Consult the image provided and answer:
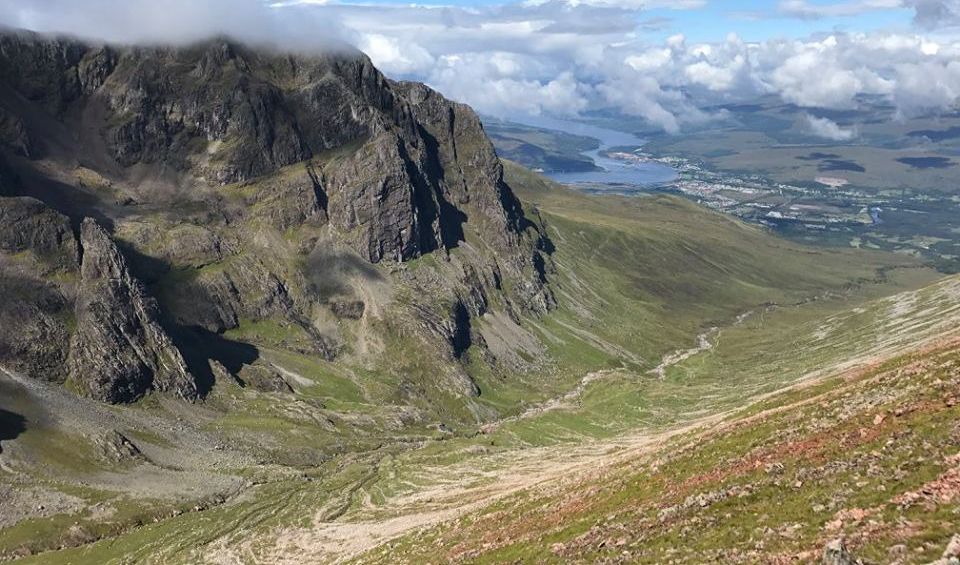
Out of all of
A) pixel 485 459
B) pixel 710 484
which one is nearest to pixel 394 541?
pixel 710 484

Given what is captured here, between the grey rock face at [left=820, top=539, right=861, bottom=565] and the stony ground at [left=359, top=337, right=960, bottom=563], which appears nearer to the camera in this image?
the grey rock face at [left=820, top=539, right=861, bottom=565]

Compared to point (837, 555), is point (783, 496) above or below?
below

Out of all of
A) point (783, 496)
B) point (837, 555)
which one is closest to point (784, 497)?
point (783, 496)

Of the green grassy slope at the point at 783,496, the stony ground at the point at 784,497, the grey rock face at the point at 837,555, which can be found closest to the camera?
the grey rock face at the point at 837,555

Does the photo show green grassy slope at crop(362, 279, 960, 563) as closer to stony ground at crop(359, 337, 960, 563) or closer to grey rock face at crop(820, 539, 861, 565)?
stony ground at crop(359, 337, 960, 563)

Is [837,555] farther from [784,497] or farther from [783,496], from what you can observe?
[783,496]

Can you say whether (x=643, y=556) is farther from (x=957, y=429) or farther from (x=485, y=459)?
(x=485, y=459)

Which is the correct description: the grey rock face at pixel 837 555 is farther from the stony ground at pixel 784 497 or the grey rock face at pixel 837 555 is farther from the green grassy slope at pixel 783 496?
the green grassy slope at pixel 783 496

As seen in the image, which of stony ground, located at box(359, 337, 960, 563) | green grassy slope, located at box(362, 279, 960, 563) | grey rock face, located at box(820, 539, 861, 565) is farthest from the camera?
green grassy slope, located at box(362, 279, 960, 563)

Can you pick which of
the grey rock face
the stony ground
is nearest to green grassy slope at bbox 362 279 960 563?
the stony ground

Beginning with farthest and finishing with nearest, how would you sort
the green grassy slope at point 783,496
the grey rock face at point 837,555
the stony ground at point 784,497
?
the green grassy slope at point 783,496
the stony ground at point 784,497
the grey rock face at point 837,555

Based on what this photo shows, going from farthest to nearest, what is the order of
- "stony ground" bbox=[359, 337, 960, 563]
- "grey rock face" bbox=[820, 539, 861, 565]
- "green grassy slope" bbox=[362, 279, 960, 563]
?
"green grassy slope" bbox=[362, 279, 960, 563]
"stony ground" bbox=[359, 337, 960, 563]
"grey rock face" bbox=[820, 539, 861, 565]

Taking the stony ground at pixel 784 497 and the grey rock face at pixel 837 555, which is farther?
the stony ground at pixel 784 497

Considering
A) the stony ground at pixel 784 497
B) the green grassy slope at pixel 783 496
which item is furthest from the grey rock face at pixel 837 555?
the green grassy slope at pixel 783 496
